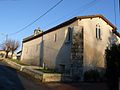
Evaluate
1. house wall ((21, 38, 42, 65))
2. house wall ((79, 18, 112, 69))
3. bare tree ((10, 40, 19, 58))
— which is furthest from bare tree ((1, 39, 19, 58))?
house wall ((79, 18, 112, 69))

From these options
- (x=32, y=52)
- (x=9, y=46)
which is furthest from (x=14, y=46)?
(x=32, y=52)

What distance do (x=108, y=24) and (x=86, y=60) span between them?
6899mm

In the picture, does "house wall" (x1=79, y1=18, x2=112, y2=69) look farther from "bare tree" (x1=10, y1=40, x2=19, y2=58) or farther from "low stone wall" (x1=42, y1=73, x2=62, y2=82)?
"bare tree" (x1=10, y1=40, x2=19, y2=58)

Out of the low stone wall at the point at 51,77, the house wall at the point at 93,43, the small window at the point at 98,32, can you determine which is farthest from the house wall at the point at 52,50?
the low stone wall at the point at 51,77

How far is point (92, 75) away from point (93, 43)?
409cm

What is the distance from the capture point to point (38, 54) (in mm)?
37062

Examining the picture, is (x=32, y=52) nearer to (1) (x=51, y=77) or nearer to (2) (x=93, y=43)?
(2) (x=93, y=43)

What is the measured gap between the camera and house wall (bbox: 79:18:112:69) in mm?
27258

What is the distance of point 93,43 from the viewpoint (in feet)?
93.3

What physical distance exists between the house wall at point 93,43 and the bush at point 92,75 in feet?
2.66

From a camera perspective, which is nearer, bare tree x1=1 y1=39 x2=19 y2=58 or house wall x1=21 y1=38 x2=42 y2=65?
house wall x1=21 y1=38 x2=42 y2=65

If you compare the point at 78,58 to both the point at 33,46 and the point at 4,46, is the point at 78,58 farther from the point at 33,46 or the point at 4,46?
the point at 4,46

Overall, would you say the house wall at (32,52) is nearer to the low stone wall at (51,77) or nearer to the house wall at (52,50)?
the house wall at (52,50)

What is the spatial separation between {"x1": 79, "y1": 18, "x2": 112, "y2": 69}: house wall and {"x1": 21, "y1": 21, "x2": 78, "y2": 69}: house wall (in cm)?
168
